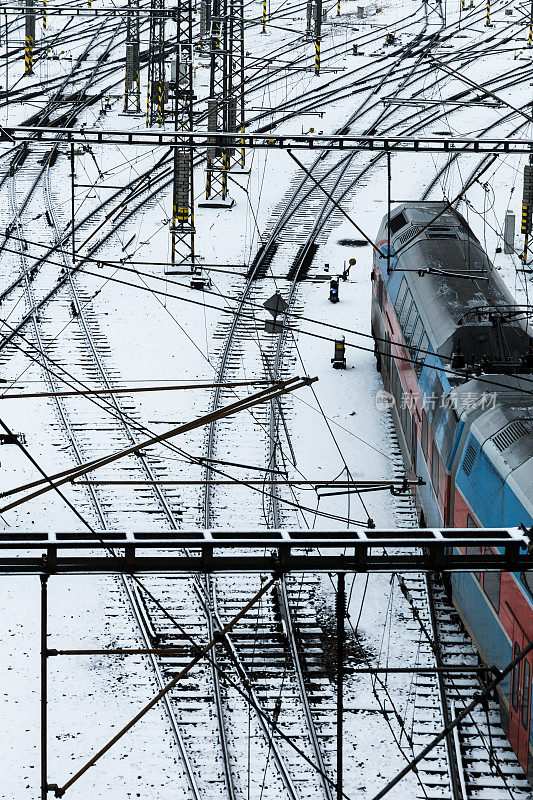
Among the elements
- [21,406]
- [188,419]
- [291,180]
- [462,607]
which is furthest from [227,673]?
[291,180]

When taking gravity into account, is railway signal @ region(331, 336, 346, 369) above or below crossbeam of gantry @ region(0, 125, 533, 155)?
below

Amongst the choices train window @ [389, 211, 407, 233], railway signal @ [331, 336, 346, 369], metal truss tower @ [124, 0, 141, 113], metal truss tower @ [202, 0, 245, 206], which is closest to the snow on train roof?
train window @ [389, 211, 407, 233]

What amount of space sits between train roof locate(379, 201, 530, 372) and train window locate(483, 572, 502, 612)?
363cm

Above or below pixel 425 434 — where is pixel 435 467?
below

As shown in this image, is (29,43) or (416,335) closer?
(416,335)

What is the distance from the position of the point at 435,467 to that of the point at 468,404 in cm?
160

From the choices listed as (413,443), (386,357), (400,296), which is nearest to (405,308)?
(400,296)

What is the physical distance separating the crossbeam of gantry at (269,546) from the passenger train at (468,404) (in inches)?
83.5

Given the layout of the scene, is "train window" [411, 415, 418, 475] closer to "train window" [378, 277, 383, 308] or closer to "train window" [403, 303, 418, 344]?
"train window" [403, 303, 418, 344]

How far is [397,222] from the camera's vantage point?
79.7 ft

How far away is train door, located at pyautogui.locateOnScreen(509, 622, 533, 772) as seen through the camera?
496 inches

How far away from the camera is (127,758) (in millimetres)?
13836

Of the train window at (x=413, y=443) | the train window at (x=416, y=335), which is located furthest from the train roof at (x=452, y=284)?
the train window at (x=413, y=443)

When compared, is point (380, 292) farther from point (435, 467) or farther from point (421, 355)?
point (435, 467)
